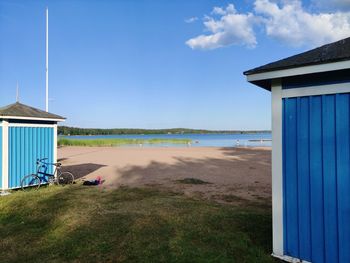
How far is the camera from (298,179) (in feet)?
14.4

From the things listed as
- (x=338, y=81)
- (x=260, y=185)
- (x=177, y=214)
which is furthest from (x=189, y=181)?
(x=338, y=81)

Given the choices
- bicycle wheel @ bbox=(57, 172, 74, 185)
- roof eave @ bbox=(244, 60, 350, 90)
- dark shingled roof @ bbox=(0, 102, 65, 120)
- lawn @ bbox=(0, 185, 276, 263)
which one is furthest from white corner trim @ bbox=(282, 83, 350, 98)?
bicycle wheel @ bbox=(57, 172, 74, 185)

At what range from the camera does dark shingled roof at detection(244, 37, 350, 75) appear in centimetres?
389

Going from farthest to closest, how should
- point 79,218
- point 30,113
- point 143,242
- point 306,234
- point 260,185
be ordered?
point 260,185 → point 30,113 → point 79,218 → point 143,242 → point 306,234

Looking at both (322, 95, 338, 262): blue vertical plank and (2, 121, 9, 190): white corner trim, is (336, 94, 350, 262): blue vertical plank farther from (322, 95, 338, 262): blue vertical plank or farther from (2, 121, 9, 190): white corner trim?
(2, 121, 9, 190): white corner trim

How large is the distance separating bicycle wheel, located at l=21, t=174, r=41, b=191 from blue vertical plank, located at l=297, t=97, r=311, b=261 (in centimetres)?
875

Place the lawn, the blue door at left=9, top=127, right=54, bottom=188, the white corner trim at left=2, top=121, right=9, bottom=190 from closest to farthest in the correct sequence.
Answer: the lawn, the white corner trim at left=2, top=121, right=9, bottom=190, the blue door at left=9, top=127, right=54, bottom=188

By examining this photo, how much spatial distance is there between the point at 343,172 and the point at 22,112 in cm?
948

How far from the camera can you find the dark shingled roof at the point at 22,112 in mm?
10086

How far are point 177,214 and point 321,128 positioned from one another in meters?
3.87

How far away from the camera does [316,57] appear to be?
4.12 meters

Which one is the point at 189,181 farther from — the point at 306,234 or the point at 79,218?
the point at 306,234

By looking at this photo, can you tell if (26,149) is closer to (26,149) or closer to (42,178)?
(26,149)

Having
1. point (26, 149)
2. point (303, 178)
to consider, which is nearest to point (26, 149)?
point (26, 149)
